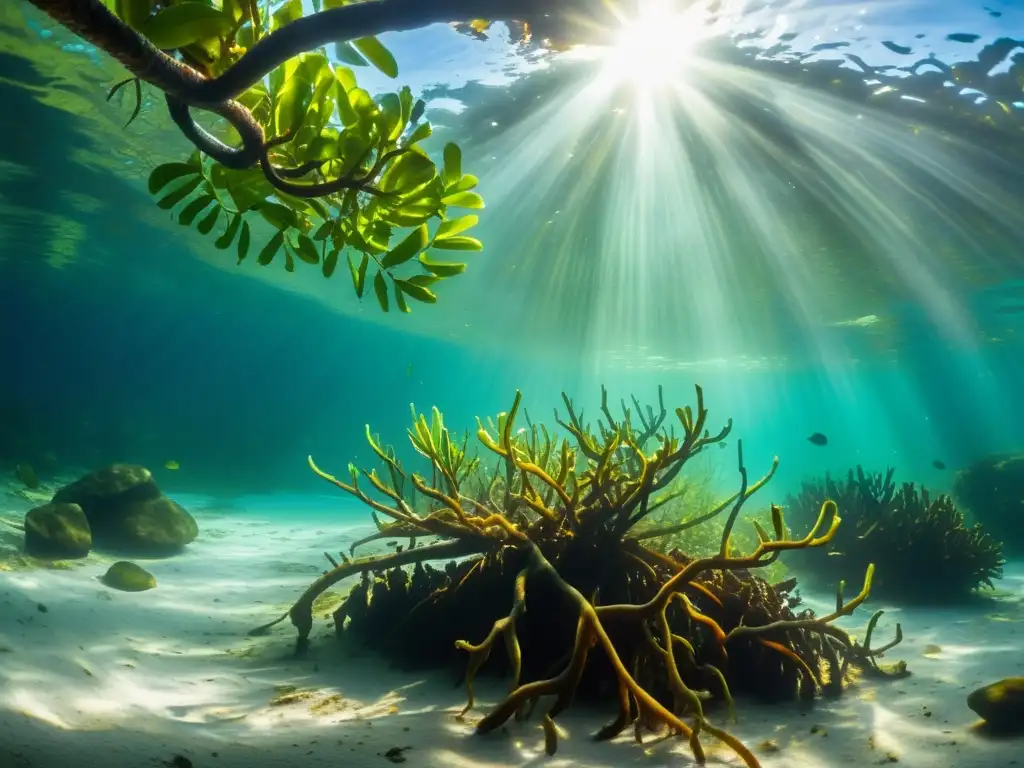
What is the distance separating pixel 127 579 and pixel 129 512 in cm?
371

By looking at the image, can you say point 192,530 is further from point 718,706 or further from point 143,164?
point 143,164

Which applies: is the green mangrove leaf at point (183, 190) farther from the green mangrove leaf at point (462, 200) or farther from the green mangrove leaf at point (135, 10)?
the green mangrove leaf at point (462, 200)

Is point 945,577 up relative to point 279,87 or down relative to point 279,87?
down

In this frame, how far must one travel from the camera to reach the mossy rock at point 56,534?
737 centimetres

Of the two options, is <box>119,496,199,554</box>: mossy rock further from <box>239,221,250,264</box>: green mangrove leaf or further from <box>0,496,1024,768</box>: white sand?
<box>239,221,250,264</box>: green mangrove leaf

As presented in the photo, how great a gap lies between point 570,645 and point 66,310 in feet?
158

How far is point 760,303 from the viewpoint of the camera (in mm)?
21469

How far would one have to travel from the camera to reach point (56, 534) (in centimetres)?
747

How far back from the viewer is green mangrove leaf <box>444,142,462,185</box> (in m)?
2.00

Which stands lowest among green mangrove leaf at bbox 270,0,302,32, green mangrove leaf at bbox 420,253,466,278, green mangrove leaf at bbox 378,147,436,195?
green mangrove leaf at bbox 420,253,466,278

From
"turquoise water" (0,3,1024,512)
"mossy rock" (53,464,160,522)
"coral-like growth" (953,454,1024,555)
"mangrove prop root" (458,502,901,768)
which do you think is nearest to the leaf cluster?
"mangrove prop root" (458,502,901,768)

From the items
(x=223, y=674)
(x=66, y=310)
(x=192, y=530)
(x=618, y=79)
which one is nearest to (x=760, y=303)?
(x=618, y=79)

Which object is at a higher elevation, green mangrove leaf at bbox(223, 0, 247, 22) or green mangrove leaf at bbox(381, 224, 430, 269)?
green mangrove leaf at bbox(223, 0, 247, 22)

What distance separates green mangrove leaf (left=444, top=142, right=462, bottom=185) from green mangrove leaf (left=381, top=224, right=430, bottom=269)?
0.22m
